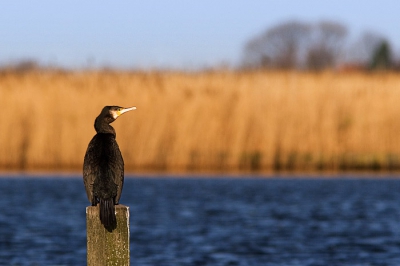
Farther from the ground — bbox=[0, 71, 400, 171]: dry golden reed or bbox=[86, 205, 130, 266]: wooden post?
bbox=[0, 71, 400, 171]: dry golden reed

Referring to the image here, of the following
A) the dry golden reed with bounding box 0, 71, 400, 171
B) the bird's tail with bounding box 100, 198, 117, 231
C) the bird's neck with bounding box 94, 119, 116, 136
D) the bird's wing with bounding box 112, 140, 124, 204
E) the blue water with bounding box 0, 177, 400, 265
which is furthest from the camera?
the dry golden reed with bounding box 0, 71, 400, 171

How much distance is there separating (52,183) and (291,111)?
510cm

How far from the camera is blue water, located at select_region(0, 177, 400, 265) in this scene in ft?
37.1

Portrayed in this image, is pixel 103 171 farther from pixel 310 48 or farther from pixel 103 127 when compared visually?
pixel 310 48

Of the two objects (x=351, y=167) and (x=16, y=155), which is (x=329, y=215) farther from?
(x=16, y=155)

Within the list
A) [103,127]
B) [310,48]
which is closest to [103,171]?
[103,127]

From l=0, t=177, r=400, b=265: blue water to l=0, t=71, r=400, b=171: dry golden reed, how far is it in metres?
0.49

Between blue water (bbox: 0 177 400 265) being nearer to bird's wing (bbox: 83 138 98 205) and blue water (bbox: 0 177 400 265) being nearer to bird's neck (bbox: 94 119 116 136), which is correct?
bird's neck (bbox: 94 119 116 136)

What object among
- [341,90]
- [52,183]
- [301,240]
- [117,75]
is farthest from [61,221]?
[341,90]

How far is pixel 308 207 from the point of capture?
16547 millimetres

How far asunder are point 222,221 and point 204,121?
533cm

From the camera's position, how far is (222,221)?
14680 mm

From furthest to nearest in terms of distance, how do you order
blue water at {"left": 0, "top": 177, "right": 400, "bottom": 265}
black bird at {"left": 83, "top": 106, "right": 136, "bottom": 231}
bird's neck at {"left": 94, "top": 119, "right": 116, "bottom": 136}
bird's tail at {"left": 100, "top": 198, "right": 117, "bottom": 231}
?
1. blue water at {"left": 0, "top": 177, "right": 400, "bottom": 265}
2. bird's neck at {"left": 94, "top": 119, "right": 116, "bottom": 136}
3. black bird at {"left": 83, "top": 106, "right": 136, "bottom": 231}
4. bird's tail at {"left": 100, "top": 198, "right": 117, "bottom": 231}

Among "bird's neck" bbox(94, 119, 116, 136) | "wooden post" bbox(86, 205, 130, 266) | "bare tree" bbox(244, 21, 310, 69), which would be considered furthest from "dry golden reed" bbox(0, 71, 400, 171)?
"bare tree" bbox(244, 21, 310, 69)
